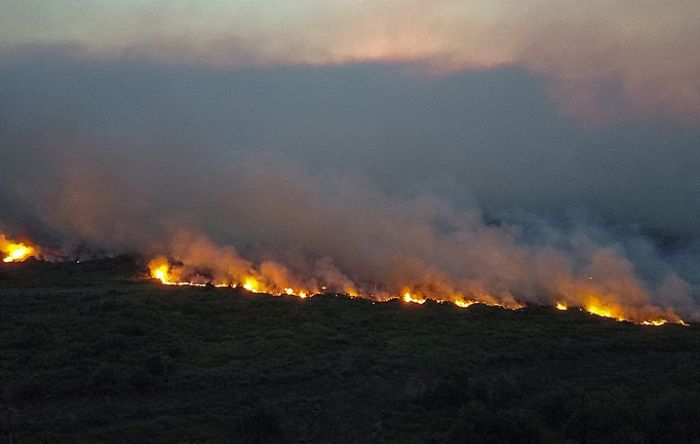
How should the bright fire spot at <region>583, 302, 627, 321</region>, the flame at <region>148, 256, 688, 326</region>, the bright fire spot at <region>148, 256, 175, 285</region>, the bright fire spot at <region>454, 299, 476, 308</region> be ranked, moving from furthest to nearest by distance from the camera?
the bright fire spot at <region>148, 256, 175, 285</region>
the bright fire spot at <region>583, 302, 627, 321</region>
the flame at <region>148, 256, 688, 326</region>
the bright fire spot at <region>454, 299, 476, 308</region>

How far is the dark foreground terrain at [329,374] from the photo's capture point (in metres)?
19.8

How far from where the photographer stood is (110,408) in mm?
21094

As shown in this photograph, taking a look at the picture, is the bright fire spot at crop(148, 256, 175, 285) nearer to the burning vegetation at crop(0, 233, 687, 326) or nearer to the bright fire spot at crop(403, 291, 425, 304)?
the burning vegetation at crop(0, 233, 687, 326)

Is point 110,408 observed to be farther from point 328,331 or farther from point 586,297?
point 586,297

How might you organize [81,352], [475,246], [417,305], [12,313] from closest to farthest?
[81,352]
[12,313]
[417,305]
[475,246]

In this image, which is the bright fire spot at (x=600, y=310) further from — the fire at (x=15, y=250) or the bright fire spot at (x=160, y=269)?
the fire at (x=15, y=250)

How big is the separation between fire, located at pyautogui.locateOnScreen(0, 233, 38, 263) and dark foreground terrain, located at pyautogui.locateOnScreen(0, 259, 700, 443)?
885 inches

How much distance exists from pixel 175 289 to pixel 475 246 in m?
27.6

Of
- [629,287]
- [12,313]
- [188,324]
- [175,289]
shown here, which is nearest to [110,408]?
[188,324]

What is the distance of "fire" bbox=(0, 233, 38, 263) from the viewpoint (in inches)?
2367

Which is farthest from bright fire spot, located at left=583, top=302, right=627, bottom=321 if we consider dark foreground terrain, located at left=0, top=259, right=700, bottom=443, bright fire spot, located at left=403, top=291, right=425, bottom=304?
bright fire spot, located at left=403, top=291, right=425, bottom=304

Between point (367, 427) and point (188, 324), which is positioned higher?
point (188, 324)

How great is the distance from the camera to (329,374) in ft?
84.7

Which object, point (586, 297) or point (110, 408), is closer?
point (110, 408)
